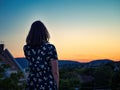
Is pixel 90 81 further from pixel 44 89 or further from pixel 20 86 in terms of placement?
pixel 44 89

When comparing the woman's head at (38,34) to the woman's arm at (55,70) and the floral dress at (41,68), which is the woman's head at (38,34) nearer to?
the floral dress at (41,68)

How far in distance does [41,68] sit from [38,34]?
0.31 metres

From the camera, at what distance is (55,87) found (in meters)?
2.61

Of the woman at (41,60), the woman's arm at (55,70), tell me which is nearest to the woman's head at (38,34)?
the woman at (41,60)

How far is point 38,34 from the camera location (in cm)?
268

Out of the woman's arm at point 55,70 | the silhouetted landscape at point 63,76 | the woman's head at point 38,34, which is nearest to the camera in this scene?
the woman's arm at point 55,70

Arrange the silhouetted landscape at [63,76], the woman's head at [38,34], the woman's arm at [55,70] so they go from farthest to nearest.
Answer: the silhouetted landscape at [63,76] → the woman's head at [38,34] → the woman's arm at [55,70]

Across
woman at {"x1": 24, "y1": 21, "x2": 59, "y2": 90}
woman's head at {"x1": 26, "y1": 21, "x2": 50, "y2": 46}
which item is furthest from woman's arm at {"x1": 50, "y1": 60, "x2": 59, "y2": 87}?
woman's head at {"x1": 26, "y1": 21, "x2": 50, "y2": 46}

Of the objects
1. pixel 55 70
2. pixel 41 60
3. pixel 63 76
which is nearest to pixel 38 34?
pixel 41 60

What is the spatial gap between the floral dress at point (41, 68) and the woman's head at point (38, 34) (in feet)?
0.15

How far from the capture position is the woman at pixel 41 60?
2607 millimetres

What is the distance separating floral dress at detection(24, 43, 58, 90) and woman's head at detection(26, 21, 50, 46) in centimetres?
5

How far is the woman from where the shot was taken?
261 centimetres

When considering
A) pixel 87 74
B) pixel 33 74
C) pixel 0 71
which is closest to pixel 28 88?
pixel 33 74
